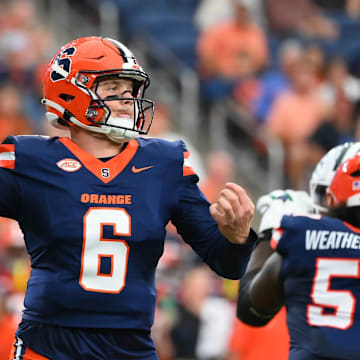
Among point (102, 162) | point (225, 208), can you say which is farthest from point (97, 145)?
point (225, 208)

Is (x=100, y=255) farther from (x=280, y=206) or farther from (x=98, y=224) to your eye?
(x=280, y=206)

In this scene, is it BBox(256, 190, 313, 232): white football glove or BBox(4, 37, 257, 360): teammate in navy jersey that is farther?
BBox(256, 190, 313, 232): white football glove

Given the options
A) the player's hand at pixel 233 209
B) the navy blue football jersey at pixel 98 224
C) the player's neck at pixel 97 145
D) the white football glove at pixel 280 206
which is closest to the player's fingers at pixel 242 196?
the player's hand at pixel 233 209

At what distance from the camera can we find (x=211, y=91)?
962cm

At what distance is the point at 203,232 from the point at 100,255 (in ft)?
1.36

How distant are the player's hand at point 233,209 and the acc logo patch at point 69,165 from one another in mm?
530

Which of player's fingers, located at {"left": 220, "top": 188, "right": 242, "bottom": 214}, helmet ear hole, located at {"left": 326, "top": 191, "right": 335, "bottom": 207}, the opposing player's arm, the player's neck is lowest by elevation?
the opposing player's arm

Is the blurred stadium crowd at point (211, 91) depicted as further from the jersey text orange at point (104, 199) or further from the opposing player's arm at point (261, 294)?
the jersey text orange at point (104, 199)

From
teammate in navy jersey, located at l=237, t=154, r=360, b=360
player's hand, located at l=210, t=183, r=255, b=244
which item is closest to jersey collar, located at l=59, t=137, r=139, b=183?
player's hand, located at l=210, t=183, r=255, b=244

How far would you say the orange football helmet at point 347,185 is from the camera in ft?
12.4

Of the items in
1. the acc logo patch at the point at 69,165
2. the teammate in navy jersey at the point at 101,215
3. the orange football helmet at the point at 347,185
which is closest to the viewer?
the teammate in navy jersey at the point at 101,215

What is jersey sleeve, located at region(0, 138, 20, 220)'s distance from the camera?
10.6 ft

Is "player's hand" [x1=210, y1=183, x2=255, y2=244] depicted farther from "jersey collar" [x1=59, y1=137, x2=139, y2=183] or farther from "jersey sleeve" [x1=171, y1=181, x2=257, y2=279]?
"jersey collar" [x1=59, y1=137, x2=139, y2=183]

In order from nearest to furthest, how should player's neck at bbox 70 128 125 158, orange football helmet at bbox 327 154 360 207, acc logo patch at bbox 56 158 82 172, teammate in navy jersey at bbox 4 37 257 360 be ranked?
1. teammate in navy jersey at bbox 4 37 257 360
2. acc logo patch at bbox 56 158 82 172
3. player's neck at bbox 70 128 125 158
4. orange football helmet at bbox 327 154 360 207
